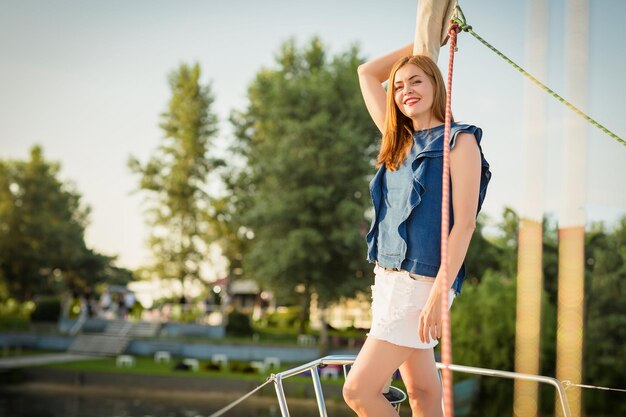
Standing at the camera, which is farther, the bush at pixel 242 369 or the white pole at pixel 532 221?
the bush at pixel 242 369

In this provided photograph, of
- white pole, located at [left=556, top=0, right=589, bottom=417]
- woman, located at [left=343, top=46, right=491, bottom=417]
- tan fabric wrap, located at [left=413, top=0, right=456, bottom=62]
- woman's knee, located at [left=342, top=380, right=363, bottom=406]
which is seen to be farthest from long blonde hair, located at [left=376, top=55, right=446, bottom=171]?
white pole, located at [left=556, top=0, right=589, bottom=417]

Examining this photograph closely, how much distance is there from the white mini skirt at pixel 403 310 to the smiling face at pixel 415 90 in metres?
0.54

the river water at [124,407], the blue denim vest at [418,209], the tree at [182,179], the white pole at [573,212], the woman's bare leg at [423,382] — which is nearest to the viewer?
the blue denim vest at [418,209]

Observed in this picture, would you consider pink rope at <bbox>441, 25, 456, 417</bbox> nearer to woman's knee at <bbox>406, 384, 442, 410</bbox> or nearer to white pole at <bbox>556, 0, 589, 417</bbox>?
woman's knee at <bbox>406, 384, 442, 410</bbox>

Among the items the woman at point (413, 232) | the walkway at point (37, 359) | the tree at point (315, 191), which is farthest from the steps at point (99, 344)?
the woman at point (413, 232)

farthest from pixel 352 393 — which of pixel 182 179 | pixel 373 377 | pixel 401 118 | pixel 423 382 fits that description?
pixel 182 179

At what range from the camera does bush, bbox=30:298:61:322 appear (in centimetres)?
2775

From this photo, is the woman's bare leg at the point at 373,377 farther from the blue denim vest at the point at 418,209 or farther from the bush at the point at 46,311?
the bush at the point at 46,311

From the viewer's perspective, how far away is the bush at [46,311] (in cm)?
2775

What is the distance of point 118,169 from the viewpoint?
35.2m

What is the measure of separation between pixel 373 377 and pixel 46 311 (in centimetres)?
2820

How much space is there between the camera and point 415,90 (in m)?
2.23

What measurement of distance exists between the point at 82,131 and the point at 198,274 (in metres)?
8.85

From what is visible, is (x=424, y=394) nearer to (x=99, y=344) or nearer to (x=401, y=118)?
(x=401, y=118)
